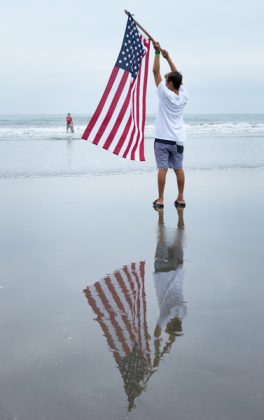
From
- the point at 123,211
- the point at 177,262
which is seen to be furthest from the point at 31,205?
the point at 177,262

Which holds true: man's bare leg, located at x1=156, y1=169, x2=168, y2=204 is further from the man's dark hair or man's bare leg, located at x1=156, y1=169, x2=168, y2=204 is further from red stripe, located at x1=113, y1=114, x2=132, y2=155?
the man's dark hair

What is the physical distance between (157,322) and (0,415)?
3.61 feet

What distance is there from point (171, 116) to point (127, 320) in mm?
4172

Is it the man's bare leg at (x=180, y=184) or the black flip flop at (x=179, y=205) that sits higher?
the man's bare leg at (x=180, y=184)

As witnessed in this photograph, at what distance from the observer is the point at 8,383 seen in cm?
221

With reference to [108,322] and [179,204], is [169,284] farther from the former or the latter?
[179,204]

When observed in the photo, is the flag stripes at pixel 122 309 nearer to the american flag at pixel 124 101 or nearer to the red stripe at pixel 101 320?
the red stripe at pixel 101 320

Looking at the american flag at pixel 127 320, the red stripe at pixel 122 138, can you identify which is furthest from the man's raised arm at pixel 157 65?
the american flag at pixel 127 320

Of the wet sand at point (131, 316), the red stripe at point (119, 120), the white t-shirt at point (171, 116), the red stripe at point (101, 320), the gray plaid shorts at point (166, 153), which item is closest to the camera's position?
the wet sand at point (131, 316)

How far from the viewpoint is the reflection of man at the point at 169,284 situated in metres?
2.76

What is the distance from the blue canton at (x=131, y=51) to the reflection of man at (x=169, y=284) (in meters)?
1.78

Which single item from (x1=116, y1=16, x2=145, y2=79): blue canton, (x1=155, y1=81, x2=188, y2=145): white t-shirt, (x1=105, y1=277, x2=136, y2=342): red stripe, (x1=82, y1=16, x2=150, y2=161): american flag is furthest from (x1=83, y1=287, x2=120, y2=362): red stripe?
(x1=155, y1=81, x2=188, y2=145): white t-shirt

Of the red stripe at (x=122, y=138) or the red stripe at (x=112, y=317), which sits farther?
the red stripe at (x=122, y=138)

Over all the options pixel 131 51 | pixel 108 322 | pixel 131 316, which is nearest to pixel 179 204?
pixel 131 51
